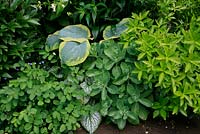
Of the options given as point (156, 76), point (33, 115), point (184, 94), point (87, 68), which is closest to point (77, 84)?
point (87, 68)

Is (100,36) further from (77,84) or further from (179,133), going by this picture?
(179,133)

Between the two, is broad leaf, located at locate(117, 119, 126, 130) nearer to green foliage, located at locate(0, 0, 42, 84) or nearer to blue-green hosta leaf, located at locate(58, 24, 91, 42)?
blue-green hosta leaf, located at locate(58, 24, 91, 42)

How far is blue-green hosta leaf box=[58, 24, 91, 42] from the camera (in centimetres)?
352

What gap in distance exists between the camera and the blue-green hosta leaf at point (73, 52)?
330 centimetres

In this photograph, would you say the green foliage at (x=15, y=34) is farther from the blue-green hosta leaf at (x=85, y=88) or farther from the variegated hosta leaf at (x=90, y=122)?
the variegated hosta leaf at (x=90, y=122)

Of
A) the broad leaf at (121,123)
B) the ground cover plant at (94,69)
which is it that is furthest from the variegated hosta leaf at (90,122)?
the broad leaf at (121,123)

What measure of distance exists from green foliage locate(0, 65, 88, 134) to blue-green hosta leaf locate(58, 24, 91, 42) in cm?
50

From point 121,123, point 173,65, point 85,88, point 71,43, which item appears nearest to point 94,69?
point 85,88

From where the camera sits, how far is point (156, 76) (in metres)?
2.96

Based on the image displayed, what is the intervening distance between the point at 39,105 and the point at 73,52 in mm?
567

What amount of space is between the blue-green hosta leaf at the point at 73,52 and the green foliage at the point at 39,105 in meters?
0.24

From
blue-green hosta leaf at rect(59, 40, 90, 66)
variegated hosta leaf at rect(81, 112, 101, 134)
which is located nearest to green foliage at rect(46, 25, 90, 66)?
blue-green hosta leaf at rect(59, 40, 90, 66)

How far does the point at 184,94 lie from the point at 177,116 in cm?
57

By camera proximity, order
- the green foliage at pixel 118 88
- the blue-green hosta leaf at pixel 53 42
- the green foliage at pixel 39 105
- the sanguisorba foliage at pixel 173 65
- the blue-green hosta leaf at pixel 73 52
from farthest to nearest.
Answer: the blue-green hosta leaf at pixel 53 42 → the blue-green hosta leaf at pixel 73 52 → the green foliage at pixel 118 88 → the green foliage at pixel 39 105 → the sanguisorba foliage at pixel 173 65
